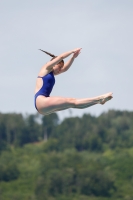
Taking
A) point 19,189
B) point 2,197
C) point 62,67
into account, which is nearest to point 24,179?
point 19,189

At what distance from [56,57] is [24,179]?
167m

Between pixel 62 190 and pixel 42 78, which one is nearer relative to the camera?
pixel 42 78

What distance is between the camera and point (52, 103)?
102 ft

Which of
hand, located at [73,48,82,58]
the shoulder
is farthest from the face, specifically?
hand, located at [73,48,82,58]

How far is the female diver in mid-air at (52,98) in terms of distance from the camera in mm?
30906

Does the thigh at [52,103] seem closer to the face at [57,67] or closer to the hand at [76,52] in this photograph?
the face at [57,67]

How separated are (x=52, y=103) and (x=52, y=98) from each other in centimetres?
22

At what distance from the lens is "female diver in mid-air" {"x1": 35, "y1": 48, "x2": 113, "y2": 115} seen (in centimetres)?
3091

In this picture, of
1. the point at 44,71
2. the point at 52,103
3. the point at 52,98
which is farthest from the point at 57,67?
the point at 52,103

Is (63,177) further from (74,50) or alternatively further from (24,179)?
(74,50)

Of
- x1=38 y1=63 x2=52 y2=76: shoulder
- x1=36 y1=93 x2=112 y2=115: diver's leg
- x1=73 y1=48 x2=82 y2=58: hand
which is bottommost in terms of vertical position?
x1=36 y1=93 x2=112 y2=115: diver's leg

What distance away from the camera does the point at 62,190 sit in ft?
586

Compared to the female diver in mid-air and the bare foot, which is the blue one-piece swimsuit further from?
the bare foot

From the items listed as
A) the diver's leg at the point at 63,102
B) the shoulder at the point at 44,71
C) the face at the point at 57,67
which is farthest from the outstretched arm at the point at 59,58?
the diver's leg at the point at 63,102
